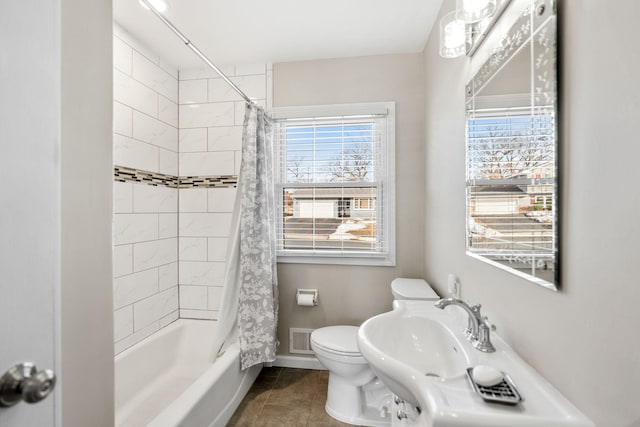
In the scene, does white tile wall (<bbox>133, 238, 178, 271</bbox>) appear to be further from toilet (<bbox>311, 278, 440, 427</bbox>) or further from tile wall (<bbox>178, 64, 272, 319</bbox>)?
toilet (<bbox>311, 278, 440, 427</bbox>)

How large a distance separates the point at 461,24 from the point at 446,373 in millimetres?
1499

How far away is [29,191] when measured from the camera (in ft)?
1.83

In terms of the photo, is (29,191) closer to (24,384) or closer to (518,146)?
(24,384)

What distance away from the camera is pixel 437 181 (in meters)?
1.94

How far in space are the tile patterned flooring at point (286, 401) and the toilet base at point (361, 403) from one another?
0.20 feet

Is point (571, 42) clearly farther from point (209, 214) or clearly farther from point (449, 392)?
point (209, 214)

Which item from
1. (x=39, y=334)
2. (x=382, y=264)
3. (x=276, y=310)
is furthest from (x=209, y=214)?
A: (x=39, y=334)

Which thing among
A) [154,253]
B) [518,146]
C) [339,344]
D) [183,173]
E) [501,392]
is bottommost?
[339,344]

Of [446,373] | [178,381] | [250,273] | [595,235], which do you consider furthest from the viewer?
[178,381]

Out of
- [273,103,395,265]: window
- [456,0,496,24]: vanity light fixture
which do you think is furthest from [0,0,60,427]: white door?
[273,103,395,265]: window

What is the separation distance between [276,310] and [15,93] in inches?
78.8

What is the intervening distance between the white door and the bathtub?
39.7 inches

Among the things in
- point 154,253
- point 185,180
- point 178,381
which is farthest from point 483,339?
point 185,180

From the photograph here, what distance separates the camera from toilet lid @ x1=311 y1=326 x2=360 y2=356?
1.82 metres
